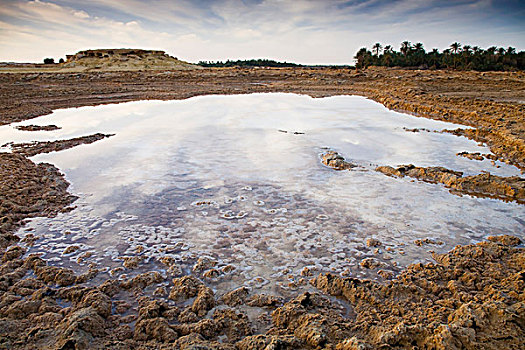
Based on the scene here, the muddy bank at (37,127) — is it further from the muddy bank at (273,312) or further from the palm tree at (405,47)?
the palm tree at (405,47)

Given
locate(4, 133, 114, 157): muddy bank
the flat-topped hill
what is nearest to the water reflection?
locate(4, 133, 114, 157): muddy bank

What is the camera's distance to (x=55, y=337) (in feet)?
7.27

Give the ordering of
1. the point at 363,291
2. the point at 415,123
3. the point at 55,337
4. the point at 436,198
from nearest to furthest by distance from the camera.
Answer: the point at 55,337, the point at 363,291, the point at 436,198, the point at 415,123

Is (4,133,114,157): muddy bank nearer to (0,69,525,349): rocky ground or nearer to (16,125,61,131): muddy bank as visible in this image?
(16,125,61,131): muddy bank

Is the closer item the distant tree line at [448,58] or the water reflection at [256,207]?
the water reflection at [256,207]

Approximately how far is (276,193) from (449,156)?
4156 mm

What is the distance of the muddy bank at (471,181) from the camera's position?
4750mm

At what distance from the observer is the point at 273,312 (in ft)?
8.29

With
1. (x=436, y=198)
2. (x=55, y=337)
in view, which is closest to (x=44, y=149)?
(x=55, y=337)

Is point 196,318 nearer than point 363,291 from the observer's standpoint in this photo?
Yes

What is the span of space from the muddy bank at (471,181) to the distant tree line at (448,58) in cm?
4210

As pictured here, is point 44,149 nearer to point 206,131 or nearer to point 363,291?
point 206,131

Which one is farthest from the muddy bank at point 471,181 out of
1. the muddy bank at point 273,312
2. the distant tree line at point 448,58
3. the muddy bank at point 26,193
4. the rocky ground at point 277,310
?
the distant tree line at point 448,58

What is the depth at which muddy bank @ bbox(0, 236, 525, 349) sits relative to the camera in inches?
86.4
